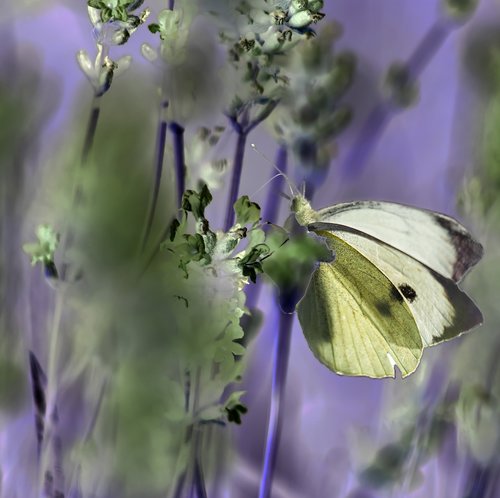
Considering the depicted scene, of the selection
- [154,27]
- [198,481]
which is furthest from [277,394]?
[154,27]

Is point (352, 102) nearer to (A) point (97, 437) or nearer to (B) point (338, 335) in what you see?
(B) point (338, 335)

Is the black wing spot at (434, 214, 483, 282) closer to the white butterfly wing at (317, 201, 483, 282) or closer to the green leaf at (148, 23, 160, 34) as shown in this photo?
the white butterfly wing at (317, 201, 483, 282)

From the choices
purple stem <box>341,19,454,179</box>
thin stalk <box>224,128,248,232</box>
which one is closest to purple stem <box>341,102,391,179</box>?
purple stem <box>341,19,454,179</box>

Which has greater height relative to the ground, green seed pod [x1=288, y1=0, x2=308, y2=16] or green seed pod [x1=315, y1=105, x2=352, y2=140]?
green seed pod [x1=288, y1=0, x2=308, y2=16]

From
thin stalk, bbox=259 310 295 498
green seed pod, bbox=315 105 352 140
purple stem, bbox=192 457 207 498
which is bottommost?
purple stem, bbox=192 457 207 498

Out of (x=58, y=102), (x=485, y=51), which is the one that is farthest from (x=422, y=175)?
(x=58, y=102)

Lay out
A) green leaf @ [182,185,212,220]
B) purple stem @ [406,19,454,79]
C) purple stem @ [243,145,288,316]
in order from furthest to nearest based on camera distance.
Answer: purple stem @ [406,19,454,79], purple stem @ [243,145,288,316], green leaf @ [182,185,212,220]

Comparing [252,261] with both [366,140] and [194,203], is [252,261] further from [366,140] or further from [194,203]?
[366,140]
